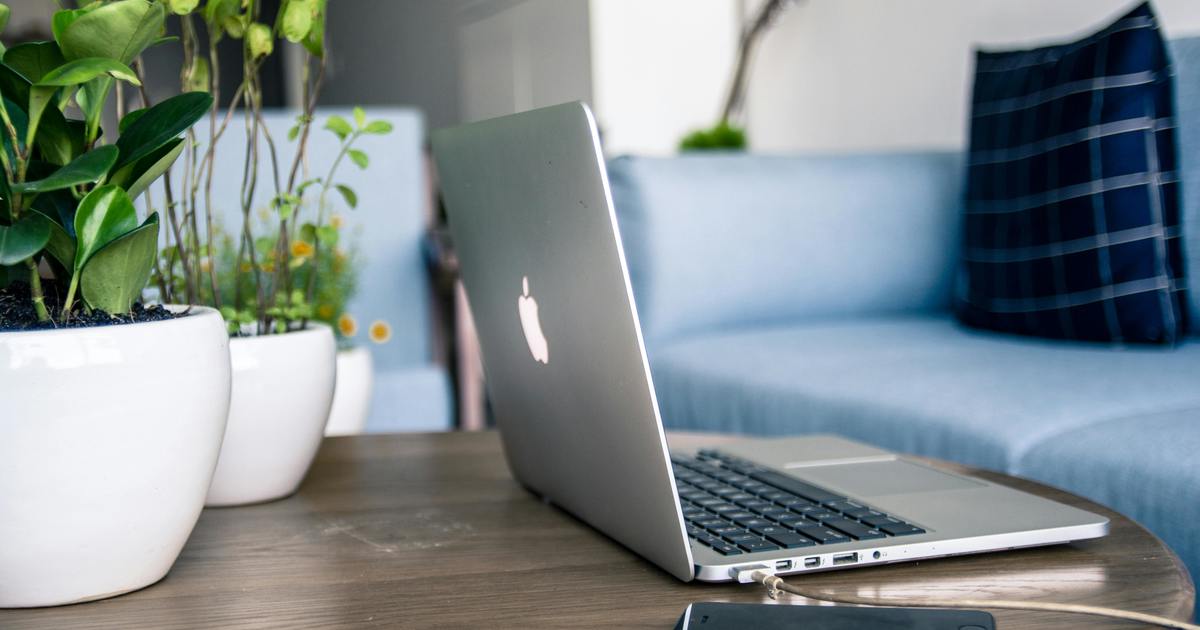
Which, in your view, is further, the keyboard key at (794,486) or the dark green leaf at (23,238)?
the keyboard key at (794,486)

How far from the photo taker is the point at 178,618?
0.59 meters

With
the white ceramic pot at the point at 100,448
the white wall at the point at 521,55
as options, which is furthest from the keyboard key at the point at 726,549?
the white wall at the point at 521,55

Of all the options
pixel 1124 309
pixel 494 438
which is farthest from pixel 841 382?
pixel 494 438

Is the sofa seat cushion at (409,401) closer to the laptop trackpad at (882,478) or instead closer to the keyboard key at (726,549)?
the laptop trackpad at (882,478)

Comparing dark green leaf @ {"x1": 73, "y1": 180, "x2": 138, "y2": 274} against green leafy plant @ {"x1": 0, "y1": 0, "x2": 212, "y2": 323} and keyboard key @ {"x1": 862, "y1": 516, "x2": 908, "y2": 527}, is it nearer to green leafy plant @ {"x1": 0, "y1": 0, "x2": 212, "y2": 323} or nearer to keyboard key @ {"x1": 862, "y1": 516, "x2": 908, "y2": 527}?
green leafy plant @ {"x1": 0, "y1": 0, "x2": 212, "y2": 323}

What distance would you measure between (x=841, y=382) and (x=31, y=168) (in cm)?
104

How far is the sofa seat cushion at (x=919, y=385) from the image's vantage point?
120 cm

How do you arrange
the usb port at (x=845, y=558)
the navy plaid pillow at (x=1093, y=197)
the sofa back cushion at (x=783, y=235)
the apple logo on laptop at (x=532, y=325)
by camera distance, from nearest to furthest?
the usb port at (x=845, y=558)
the apple logo on laptop at (x=532, y=325)
the navy plaid pillow at (x=1093, y=197)
the sofa back cushion at (x=783, y=235)

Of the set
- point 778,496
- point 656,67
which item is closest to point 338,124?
point 778,496

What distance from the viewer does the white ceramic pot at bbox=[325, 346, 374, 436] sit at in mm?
1423

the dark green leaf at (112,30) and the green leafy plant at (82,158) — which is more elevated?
the dark green leaf at (112,30)

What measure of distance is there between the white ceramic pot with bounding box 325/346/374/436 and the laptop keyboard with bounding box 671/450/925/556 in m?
0.67

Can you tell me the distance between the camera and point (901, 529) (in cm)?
65

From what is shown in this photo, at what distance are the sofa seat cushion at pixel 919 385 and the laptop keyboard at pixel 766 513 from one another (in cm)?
45
